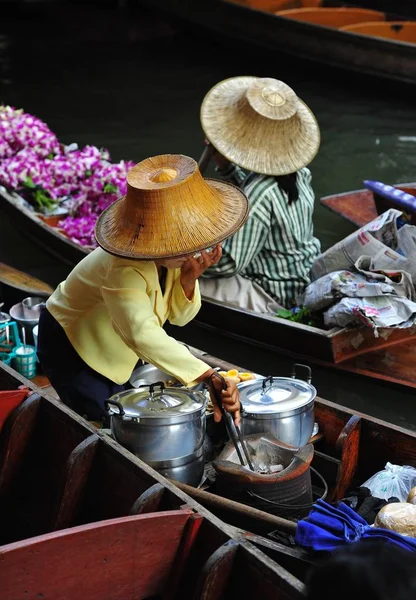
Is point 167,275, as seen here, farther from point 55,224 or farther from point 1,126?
point 1,126

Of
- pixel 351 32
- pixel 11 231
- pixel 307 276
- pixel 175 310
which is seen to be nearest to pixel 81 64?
pixel 351 32

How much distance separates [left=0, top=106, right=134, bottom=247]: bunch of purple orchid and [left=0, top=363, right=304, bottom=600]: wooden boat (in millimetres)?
2602

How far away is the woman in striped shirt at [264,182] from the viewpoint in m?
4.38

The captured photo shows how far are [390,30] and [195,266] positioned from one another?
882cm

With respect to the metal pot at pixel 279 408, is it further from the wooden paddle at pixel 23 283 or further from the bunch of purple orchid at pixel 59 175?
the bunch of purple orchid at pixel 59 175

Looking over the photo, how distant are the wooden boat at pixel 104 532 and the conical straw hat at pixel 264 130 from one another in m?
1.88

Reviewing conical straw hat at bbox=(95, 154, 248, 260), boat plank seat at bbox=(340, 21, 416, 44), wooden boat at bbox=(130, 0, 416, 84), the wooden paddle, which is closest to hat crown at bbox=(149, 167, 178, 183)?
conical straw hat at bbox=(95, 154, 248, 260)

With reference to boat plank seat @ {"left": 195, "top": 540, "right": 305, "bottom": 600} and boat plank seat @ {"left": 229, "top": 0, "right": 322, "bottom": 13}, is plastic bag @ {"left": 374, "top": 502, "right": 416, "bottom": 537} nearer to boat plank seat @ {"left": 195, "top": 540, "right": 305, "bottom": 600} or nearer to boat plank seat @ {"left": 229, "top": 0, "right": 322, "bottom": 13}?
boat plank seat @ {"left": 195, "top": 540, "right": 305, "bottom": 600}

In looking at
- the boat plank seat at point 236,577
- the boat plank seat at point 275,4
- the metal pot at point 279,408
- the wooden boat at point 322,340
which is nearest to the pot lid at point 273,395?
the metal pot at point 279,408

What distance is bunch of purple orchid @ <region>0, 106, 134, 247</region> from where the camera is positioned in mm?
5695

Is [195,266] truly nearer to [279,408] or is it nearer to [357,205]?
[279,408]

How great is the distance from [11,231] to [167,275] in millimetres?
4244

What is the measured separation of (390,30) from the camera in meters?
10.7

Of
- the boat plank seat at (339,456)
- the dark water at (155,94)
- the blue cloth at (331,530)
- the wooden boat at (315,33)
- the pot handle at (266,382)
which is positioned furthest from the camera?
the wooden boat at (315,33)
